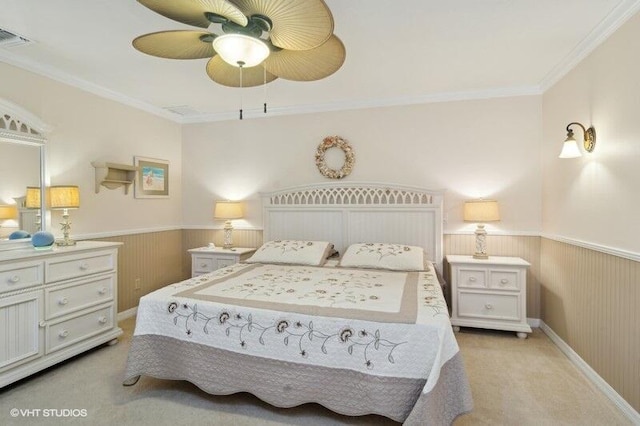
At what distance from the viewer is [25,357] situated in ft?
7.90

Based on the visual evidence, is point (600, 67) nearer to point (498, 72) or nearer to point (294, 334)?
point (498, 72)

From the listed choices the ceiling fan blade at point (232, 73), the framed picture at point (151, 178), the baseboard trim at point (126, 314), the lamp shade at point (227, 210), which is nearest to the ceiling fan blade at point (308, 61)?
the ceiling fan blade at point (232, 73)

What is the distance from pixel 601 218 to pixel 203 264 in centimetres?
386

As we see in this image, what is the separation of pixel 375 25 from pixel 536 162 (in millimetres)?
2365

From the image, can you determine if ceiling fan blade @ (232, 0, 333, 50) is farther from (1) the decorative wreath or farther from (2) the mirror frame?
(2) the mirror frame

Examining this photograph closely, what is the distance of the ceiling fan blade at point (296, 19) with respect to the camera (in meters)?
1.46

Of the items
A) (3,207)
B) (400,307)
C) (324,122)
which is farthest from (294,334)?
(324,122)

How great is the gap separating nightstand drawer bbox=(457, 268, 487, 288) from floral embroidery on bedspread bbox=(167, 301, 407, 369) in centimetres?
179

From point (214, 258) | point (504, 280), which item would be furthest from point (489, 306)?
point (214, 258)

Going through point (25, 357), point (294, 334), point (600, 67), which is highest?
point (600, 67)

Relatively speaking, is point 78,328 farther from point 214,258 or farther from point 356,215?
point 356,215

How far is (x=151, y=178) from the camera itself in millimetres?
4207

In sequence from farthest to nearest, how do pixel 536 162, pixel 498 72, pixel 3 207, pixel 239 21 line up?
pixel 536 162 → pixel 498 72 → pixel 3 207 → pixel 239 21

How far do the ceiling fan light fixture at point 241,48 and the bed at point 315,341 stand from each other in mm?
1454
